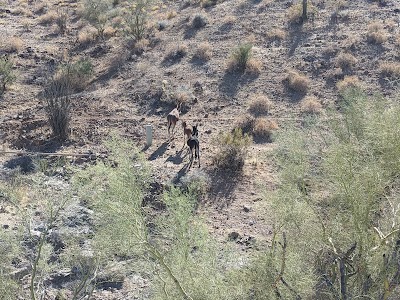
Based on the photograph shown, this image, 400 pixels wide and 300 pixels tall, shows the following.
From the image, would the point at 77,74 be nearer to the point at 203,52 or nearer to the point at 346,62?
the point at 203,52

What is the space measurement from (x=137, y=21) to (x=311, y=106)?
1100 centimetres

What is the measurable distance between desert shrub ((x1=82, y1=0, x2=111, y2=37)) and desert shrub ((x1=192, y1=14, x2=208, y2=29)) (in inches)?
197

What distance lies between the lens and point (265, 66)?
23.2 metres

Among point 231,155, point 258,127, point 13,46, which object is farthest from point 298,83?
point 13,46

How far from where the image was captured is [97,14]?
1104 inches

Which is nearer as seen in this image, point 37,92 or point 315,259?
point 315,259

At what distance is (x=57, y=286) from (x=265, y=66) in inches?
576

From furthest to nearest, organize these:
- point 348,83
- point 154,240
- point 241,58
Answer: point 241,58, point 348,83, point 154,240

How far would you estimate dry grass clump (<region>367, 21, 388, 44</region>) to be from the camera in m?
23.3

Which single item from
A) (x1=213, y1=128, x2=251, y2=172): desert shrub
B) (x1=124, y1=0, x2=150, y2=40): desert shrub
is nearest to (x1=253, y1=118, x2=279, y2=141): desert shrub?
(x1=213, y1=128, x2=251, y2=172): desert shrub

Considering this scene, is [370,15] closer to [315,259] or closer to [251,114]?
[251,114]

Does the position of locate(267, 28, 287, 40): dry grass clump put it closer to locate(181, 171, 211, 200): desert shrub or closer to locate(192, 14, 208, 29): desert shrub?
locate(192, 14, 208, 29): desert shrub

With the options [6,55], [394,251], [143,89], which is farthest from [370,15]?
[394,251]

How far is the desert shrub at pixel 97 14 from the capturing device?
27.9 m
